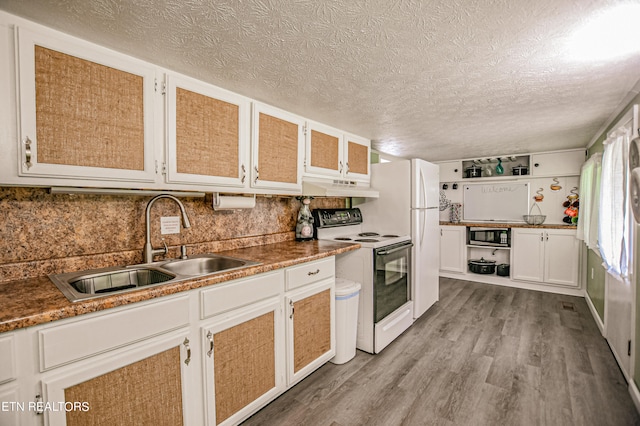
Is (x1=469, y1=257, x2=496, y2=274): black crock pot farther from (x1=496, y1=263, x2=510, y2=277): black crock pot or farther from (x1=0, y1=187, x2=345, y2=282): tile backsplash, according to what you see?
(x1=0, y1=187, x2=345, y2=282): tile backsplash

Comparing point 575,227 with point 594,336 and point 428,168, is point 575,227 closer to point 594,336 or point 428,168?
point 594,336

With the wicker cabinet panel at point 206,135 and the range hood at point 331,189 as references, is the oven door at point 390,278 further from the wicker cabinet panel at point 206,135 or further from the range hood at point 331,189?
the wicker cabinet panel at point 206,135

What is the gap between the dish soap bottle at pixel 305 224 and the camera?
111 inches

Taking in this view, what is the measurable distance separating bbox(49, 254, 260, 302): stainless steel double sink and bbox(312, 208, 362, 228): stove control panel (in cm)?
115

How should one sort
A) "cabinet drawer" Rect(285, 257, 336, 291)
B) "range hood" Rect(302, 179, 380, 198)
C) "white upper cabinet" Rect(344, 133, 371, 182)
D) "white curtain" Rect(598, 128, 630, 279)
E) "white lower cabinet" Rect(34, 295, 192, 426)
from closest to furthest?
1. "white lower cabinet" Rect(34, 295, 192, 426)
2. "cabinet drawer" Rect(285, 257, 336, 291)
3. "white curtain" Rect(598, 128, 630, 279)
4. "range hood" Rect(302, 179, 380, 198)
5. "white upper cabinet" Rect(344, 133, 371, 182)

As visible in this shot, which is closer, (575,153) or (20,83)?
(20,83)

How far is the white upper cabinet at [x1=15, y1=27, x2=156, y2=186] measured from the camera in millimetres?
1268

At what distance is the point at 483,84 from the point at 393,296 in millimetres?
1910

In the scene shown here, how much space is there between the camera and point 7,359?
38.1 inches

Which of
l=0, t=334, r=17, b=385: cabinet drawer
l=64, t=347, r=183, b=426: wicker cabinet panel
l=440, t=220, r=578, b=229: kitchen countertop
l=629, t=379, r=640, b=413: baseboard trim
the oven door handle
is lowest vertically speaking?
l=629, t=379, r=640, b=413: baseboard trim

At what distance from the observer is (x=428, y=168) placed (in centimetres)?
345

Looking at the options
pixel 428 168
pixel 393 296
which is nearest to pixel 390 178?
pixel 428 168

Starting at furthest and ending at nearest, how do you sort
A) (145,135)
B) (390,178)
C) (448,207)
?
(448,207) < (390,178) < (145,135)

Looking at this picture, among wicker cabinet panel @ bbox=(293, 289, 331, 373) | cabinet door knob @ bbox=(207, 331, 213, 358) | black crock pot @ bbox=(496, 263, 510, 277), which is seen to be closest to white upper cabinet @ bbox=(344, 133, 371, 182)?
wicker cabinet panel @ bbox=(293, 289, 331, 373)
